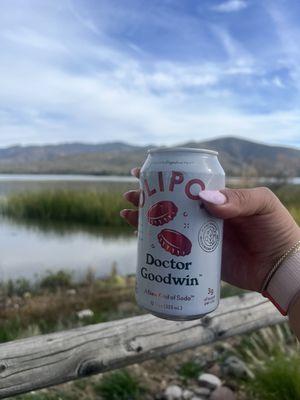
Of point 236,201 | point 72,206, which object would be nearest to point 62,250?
point 72,206

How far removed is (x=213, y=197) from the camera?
3.43ft

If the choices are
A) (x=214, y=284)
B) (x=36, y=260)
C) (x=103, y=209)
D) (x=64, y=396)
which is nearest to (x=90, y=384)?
Result: (x=64, y=396)

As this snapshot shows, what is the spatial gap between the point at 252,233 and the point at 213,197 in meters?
0.40

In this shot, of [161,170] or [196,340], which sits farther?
[196,340]

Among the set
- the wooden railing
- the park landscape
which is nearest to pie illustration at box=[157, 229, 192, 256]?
the wooden railing

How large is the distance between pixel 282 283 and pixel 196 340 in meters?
1.02

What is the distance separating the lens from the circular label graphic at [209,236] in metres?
1.06

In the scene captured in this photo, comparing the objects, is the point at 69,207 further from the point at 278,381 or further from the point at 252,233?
the point at 252,233

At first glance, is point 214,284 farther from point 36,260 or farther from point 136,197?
point 36,260

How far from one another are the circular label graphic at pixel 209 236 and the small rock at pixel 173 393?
1766mm

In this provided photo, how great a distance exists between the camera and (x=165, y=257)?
1056 mm

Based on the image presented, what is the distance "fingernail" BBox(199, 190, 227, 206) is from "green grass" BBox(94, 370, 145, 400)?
1756 mm

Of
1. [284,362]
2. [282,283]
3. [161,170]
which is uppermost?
[161,170]

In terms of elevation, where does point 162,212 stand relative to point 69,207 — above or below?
above
